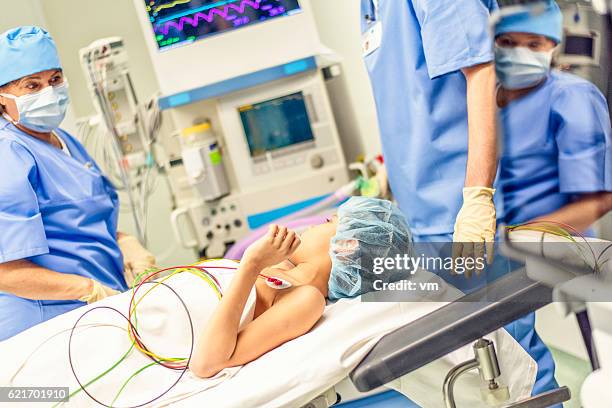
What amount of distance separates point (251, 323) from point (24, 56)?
3.31ft

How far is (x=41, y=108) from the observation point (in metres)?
1.95

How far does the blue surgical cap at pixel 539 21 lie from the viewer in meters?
1.04

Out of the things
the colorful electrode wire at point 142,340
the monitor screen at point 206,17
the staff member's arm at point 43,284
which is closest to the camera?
the colorful electrode wire at point 142,340

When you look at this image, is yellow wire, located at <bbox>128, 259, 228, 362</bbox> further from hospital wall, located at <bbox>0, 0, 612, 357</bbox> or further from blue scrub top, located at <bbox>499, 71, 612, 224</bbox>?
hospital wall, located at <bbox>0, 0, 612, 357</bbox>

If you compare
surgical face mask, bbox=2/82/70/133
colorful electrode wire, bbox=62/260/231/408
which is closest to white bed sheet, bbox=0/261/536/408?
colorful electrode wire, bbox=62/260/231/408

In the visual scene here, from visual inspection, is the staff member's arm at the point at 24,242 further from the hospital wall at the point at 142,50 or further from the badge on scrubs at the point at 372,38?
the hospital wall at the point at 142,50

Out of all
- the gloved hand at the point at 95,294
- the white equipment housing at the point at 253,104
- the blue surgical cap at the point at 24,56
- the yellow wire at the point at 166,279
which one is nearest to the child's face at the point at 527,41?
the yellow wire at the point at 166,279

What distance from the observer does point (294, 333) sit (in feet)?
4.98

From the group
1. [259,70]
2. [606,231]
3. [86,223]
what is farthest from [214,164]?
[606,231]

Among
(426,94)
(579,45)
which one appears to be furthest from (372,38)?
(579,45)

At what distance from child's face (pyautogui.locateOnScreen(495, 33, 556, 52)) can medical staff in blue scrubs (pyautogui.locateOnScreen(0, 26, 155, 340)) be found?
47.6 inches

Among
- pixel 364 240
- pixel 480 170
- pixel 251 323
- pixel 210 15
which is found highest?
pixel 210 15

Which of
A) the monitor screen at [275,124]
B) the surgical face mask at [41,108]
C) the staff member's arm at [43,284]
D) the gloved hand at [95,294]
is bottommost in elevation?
the gloved hand at [95,294]

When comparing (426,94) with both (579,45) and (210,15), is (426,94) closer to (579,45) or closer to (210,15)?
(579,45)
